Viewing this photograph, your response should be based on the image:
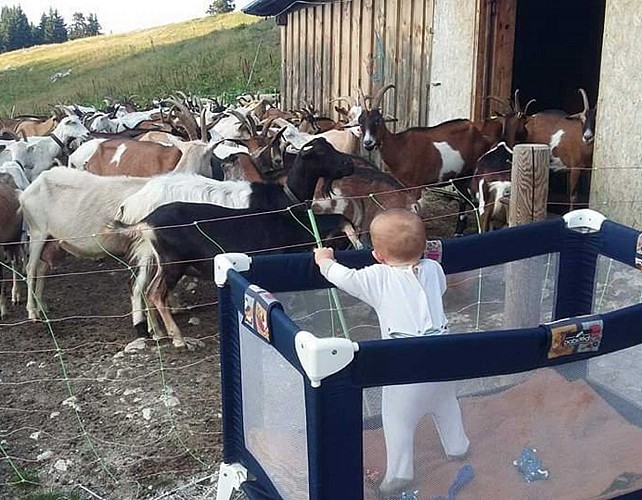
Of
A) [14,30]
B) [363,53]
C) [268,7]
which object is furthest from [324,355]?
[14,30]

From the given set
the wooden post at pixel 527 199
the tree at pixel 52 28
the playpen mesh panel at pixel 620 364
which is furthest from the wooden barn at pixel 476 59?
the tree at pixel 52 28

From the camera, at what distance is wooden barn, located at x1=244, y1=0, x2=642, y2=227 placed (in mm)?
6430

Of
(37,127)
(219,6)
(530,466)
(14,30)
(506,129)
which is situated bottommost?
(14,30)

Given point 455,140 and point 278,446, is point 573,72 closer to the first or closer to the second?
point 455,140

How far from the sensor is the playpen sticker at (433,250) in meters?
3.08

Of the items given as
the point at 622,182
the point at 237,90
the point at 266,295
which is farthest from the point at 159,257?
the point at 237,90

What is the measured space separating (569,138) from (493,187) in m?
1.97

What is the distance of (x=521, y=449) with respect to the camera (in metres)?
2.36

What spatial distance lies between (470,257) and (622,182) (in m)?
3.76

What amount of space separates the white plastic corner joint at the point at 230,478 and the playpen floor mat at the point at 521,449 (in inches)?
13.3

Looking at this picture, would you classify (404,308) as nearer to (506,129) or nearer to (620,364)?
(620,364)

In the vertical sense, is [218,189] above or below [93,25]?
above

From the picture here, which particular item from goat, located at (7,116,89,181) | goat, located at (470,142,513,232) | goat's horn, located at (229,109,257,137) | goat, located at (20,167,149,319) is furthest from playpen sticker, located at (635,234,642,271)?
goat's horn, located at (229,109,257,137)

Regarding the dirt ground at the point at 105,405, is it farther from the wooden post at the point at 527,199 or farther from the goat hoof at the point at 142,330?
the wooden post at the point at 527,199
